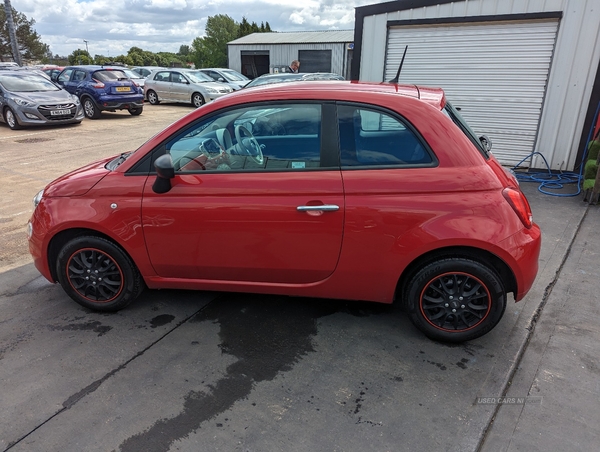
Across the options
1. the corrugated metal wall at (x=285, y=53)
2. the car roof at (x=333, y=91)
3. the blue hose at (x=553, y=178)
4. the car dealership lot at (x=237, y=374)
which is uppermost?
the corrugated metal wall at (x=285, y=53)

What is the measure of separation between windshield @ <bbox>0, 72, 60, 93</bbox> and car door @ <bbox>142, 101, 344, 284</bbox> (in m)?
12.2

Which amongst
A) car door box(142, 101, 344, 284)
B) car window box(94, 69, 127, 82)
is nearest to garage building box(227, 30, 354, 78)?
car window box(94, 69, 127, 82)

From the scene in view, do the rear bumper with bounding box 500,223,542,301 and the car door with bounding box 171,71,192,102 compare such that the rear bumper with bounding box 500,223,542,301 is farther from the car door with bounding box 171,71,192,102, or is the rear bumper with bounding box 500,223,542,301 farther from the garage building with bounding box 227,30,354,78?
the garage building with bounding box 227,30,354,78

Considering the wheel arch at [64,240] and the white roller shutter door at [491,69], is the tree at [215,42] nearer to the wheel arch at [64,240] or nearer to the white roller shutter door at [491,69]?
the white roller shutter door at [491,69]

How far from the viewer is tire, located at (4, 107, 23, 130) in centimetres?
1210

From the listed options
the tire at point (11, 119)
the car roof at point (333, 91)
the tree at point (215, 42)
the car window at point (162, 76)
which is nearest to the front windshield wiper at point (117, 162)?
the car roof at point (333, 91)

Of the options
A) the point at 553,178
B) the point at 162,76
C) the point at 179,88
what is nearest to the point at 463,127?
the point at 553,178

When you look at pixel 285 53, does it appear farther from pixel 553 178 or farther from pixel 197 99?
pixel 553 178

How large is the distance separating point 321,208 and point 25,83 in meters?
13.3

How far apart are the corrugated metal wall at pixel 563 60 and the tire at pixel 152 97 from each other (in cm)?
1436

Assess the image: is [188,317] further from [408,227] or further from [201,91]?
[201,91]

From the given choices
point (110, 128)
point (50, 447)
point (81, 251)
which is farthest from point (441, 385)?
point (110, 128)

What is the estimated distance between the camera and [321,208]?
9.29ft

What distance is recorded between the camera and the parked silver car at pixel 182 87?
58.4ft
